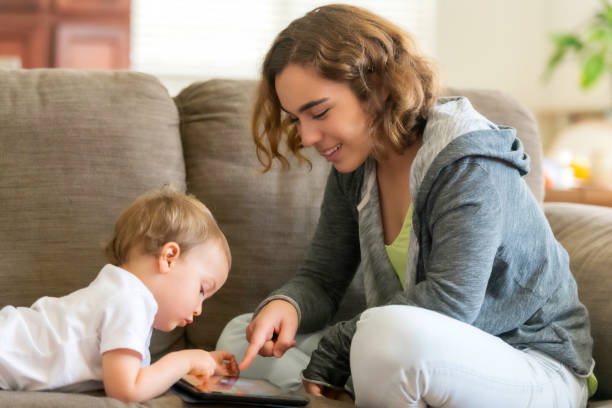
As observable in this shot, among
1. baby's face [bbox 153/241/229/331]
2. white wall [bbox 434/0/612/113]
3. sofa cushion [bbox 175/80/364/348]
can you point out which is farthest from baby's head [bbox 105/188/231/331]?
white wall [bbox 434/0/612/113]

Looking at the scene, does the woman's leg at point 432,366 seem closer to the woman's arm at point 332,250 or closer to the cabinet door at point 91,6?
the woman's arm at point 332,250

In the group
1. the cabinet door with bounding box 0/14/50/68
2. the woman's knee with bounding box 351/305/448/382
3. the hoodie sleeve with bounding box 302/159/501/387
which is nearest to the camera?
the woman's knee with bounding box 351/305/448/382

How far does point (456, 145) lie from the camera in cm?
120

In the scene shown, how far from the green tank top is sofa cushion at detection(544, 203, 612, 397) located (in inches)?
13.8

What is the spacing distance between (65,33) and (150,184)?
2213 mm

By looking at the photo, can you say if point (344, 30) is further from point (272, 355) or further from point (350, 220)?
point (272, 355)

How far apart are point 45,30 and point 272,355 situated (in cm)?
264

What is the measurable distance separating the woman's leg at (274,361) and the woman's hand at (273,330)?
37mm

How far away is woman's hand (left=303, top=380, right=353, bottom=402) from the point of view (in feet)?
4.21

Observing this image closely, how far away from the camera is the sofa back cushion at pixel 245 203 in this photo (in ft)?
5.22

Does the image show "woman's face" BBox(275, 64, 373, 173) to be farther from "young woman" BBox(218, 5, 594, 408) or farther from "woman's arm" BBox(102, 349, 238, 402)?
"woman's arm" BBox(102, 349, 238, 402)

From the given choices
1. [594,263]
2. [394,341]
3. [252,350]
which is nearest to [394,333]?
[394,341]

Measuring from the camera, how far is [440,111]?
1310mm

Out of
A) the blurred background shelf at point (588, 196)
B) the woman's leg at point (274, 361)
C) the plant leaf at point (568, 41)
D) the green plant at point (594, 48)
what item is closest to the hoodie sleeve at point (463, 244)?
the woman's leg at point (274, 361)
